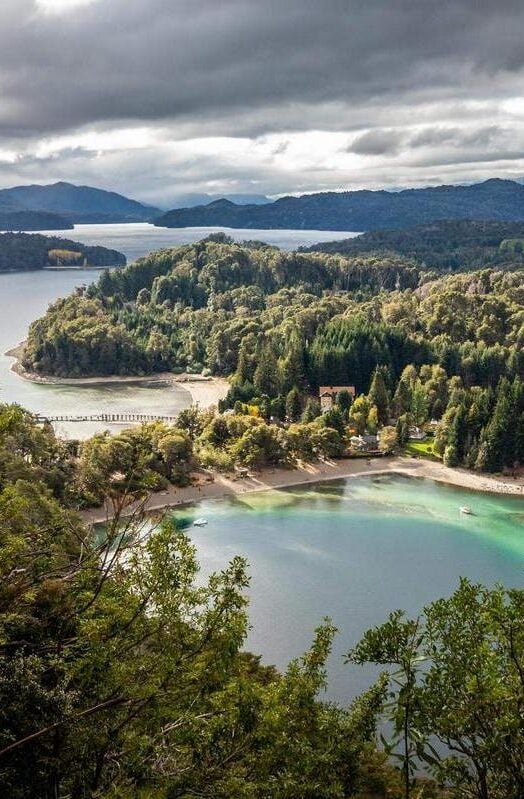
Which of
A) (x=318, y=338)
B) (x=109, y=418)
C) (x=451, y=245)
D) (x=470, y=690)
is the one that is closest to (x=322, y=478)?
(x=109, y=418)

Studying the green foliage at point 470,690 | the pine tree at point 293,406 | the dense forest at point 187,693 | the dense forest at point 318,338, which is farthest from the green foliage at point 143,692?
the pine tree at point 293,406

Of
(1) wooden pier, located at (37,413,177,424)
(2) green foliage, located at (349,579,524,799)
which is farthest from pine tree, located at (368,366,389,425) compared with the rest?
(2) green foliage, located at (349,579,524,799)

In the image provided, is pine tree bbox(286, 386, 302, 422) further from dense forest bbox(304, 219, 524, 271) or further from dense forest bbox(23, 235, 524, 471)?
dense forest bbox(304, 219, 524, 271)

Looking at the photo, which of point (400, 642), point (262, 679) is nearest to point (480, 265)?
point (262, 679)

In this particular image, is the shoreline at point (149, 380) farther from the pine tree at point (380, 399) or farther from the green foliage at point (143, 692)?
the green foliage at point (143, 692)

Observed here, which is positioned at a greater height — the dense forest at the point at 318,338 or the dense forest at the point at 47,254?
the dense forest at the point at 47,254

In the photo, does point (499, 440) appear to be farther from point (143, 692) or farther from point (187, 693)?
point (143, 692)

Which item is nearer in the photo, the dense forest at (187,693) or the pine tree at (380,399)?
the dense forest at (187,693)

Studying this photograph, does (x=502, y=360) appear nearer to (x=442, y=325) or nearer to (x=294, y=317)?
(x=442, y=325)
